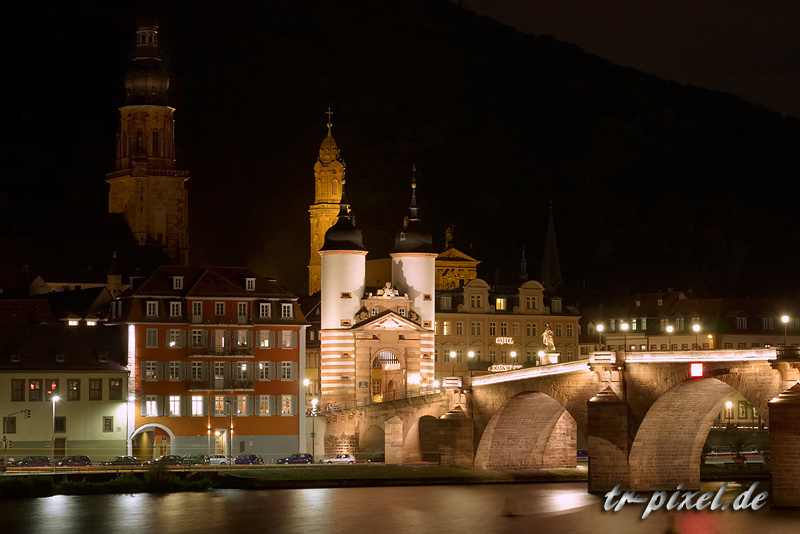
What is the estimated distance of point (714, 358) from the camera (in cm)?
7400

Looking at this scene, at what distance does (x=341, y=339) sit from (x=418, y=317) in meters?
5.74

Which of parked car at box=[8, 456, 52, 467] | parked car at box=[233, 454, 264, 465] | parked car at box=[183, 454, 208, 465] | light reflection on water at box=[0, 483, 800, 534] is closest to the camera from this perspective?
light reflection on water at box=[0, 483, 800, 534]

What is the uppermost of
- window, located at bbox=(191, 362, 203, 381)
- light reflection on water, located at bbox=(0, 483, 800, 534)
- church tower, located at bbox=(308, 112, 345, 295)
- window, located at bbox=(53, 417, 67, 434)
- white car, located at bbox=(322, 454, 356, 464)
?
church tower, located at bbox=(308, 112, 345, 295)

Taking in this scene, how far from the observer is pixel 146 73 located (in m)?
152

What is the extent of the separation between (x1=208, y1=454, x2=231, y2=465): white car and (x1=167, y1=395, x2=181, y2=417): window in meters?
5.46

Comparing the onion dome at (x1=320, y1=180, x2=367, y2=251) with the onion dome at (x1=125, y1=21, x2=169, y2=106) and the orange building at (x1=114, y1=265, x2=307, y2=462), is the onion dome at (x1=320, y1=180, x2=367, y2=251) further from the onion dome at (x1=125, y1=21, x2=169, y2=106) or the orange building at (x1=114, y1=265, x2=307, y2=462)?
the onion dome at (x1=125, y1=21, x2=169, y2=106)

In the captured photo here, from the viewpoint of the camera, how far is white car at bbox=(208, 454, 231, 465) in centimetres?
9706

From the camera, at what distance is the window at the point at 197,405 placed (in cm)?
10350

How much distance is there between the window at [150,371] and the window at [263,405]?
266 inches

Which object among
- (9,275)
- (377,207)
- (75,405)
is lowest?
(75,405)

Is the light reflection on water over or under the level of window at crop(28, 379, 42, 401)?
under

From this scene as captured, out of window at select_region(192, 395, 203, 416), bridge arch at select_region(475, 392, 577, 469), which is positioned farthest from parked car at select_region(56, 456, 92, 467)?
bridge arch at select_region(475, 392, 577, 469)

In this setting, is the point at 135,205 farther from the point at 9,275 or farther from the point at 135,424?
the point at 135,424

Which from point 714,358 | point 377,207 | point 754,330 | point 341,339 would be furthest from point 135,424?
point 377,207
